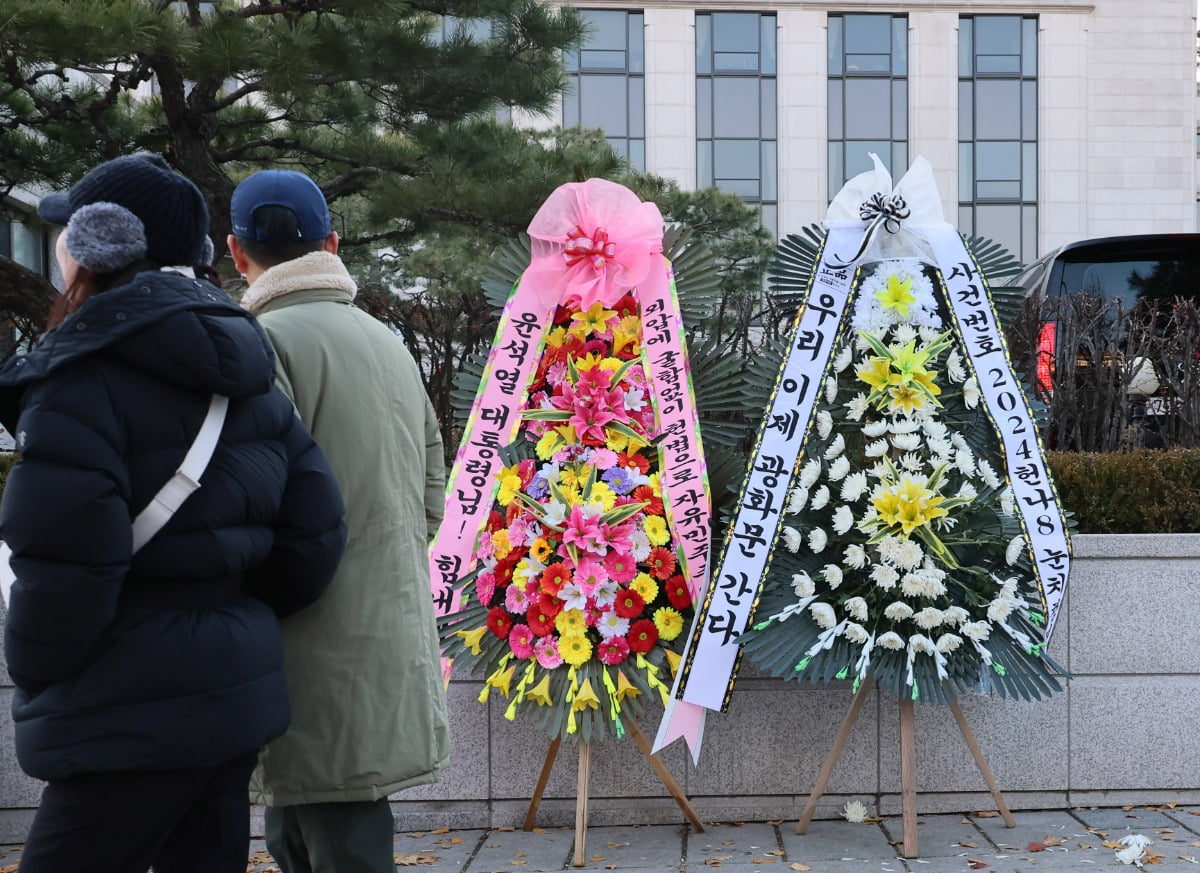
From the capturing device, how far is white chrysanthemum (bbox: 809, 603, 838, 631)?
13.3 feet

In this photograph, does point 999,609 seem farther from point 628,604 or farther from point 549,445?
point 549,445

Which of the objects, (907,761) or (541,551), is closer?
(907,761)

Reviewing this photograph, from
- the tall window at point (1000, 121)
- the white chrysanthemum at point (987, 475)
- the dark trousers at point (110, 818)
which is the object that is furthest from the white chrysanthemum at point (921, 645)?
the tall window at point (1000, 121)

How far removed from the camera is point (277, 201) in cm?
268

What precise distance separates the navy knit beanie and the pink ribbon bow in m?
2.04

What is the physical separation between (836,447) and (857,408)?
15cm

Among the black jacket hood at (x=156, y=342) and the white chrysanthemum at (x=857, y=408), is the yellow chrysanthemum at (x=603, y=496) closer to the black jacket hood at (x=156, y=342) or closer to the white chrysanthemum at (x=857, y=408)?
the white chrysanthemum at (x=857, y=408)

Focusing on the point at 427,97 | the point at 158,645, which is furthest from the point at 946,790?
the point at 427,97

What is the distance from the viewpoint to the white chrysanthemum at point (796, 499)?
163 inches

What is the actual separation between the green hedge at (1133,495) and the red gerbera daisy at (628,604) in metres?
1.89

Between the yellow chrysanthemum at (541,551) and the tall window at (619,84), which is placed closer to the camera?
the yellow chrysanthemum at (541,551)

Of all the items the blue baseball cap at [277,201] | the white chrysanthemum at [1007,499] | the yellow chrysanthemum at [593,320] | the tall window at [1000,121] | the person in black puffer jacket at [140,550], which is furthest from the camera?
the tall window at [1000,121]

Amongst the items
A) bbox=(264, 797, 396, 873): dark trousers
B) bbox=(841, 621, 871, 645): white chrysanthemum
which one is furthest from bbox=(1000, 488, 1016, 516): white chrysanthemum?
bbox=(264, 797, 396, 873): dark trousers

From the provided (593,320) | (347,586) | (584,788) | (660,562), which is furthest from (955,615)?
(347,586)
